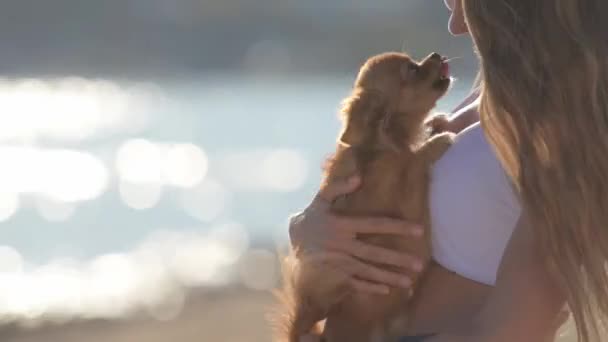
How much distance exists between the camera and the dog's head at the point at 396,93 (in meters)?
3.87

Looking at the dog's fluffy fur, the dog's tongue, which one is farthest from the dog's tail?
the dog's tongue

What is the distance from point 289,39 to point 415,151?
4253 centimetres

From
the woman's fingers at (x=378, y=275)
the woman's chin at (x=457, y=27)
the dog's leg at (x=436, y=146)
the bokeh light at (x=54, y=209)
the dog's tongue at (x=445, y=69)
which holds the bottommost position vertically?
the bokeh light at (x=54, y=209)

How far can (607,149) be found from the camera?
274 centimetres

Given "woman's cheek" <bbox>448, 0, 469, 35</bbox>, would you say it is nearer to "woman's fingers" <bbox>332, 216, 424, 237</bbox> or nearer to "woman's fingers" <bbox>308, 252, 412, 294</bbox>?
"woman's fingers" <bbox>332, 216, 424, 237</bbox>

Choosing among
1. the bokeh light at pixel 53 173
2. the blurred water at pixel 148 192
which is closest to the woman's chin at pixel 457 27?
the blurred water at pixel 148 192

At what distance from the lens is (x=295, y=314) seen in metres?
3.48

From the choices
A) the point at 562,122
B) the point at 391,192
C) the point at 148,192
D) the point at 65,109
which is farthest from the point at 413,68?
the point at 65,109

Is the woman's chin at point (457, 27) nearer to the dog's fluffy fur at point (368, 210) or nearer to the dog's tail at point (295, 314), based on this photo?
the dog's fluffy fur at point (368, 210)

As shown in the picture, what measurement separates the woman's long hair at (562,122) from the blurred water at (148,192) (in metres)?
9.98

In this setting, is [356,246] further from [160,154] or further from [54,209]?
[160,154]

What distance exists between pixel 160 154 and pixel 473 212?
62.3 ft

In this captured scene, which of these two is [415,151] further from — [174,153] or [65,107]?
[65,107]

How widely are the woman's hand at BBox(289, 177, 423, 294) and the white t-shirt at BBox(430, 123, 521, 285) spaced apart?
199 mm
